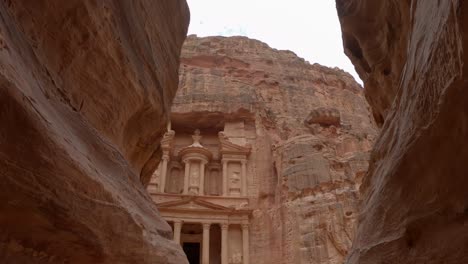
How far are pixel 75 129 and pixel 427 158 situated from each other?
3.13m

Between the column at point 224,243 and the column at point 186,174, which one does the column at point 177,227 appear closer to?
the column at point 224,243

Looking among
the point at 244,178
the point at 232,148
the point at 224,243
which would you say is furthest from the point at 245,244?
the point at 232,148

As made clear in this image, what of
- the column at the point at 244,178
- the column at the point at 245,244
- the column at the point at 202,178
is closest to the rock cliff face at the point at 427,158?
the column at the point at 245,244

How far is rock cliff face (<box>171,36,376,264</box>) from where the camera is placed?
18688 mm

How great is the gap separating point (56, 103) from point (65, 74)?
37.0 inches

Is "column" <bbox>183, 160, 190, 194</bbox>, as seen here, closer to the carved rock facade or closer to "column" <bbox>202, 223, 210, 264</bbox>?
the carved rock facade

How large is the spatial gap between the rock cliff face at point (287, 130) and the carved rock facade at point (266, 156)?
0.06 meters

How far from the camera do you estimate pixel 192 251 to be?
2323cm

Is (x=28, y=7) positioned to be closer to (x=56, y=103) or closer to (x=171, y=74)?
(x=56, y=103)

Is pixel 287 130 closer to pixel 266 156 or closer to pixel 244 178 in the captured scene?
pixel 266 156

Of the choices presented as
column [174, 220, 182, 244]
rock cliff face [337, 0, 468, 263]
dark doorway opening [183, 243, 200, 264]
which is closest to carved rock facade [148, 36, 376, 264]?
column [174, 220, 182, 244]

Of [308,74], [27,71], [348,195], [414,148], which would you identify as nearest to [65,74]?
[27,71]

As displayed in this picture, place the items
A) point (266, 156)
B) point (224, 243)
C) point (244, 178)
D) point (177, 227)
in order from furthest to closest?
point (266, 156) → point (244, 178) → point (177, 227) → point (224, 243)

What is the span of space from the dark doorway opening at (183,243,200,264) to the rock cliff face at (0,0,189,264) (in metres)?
17.6
